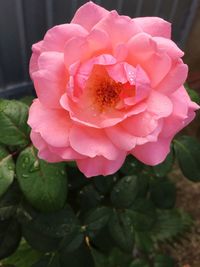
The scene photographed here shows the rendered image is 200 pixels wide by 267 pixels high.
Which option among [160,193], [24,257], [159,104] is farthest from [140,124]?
[24,257]

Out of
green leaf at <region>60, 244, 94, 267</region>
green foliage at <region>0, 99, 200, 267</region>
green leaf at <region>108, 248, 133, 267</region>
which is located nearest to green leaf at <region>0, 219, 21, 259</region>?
green foliage at <region>0, 99, 200, 267</region>

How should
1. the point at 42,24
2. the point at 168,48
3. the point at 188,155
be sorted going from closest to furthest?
the point at 168,48
the point at 188,155
the point at 42,24

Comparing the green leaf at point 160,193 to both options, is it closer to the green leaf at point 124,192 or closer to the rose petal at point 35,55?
the green leaf at point 124,192

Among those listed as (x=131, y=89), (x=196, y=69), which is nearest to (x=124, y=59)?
(x=131, y=89)

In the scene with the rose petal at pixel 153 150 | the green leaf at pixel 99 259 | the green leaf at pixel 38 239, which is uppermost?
the rose petal at pixel 153 150

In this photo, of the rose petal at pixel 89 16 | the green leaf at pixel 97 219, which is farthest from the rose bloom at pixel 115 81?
the green leaf at pixel 97 219

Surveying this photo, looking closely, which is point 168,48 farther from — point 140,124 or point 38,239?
point 38,239

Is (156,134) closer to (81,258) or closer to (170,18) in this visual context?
(81,258)
